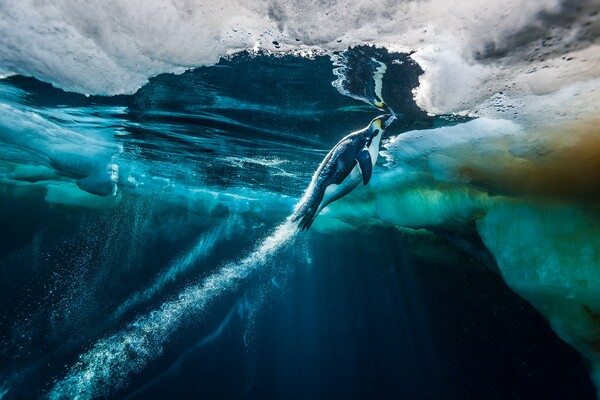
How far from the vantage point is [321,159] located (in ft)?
35.5

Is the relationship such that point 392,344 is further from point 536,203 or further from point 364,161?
point 364,161

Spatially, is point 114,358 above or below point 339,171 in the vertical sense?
below

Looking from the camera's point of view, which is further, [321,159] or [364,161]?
[321,159]

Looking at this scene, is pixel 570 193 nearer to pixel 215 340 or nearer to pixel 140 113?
pixel 140 113

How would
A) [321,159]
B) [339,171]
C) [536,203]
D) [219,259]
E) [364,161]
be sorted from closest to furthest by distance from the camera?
[339,171]
[364,161]
[536,203]
[321,159]
[219,259]

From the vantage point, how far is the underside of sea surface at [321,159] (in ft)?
14.4

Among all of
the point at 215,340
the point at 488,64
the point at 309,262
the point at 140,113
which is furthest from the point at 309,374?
the point at 488,64

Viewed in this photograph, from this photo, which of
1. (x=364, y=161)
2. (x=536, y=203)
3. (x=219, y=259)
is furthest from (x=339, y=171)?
→ (x=219, y=259)

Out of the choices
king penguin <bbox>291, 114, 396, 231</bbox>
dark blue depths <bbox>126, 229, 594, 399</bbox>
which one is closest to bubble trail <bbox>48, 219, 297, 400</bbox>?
king penguin <bbox>291, 114, 396, 231</bbox>

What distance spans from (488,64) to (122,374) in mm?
13959

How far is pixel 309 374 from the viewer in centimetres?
3803

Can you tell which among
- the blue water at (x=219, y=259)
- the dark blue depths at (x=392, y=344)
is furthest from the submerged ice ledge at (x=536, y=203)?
the dark blue depths at (x=392, y=344)

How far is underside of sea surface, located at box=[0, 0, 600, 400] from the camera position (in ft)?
14.4

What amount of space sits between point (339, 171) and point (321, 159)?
6.76 metres
